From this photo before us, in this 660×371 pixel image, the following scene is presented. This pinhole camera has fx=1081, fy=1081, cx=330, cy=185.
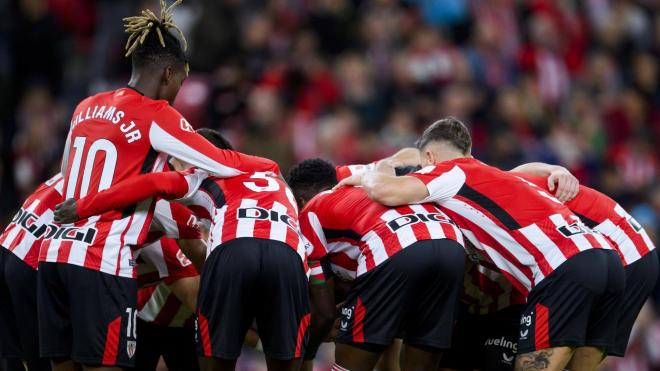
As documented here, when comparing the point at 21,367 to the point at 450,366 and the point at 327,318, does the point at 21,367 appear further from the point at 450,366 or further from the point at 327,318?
the point at 450,366

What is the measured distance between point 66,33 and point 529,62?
22.1 ft

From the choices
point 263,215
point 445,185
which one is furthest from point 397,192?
point 263,215

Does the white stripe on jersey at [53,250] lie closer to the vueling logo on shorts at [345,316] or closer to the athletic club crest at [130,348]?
the athletic club crest at [130,348]

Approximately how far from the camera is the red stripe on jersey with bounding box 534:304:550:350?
6.89m

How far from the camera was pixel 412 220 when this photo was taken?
280 inches

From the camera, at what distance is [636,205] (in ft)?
45.4

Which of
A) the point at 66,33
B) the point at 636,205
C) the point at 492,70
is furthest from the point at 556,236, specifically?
the point at 66,33

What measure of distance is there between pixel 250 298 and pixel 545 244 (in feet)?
6.40

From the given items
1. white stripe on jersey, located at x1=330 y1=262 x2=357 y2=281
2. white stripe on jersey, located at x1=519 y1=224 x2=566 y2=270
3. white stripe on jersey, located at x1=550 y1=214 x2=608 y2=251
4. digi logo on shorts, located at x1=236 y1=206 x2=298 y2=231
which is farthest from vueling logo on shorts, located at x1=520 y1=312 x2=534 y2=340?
digi logo on shorts, located at x1=236 y1=206 x2=298 y2=231

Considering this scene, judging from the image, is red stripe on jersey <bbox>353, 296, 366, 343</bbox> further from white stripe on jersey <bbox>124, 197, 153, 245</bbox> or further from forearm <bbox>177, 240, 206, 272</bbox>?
white stripe on jersey <bbox>124, 197, 153, 245</bbox>

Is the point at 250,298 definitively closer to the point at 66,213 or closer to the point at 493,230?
the point at 66,213

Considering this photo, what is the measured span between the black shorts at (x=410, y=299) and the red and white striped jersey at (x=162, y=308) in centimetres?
137

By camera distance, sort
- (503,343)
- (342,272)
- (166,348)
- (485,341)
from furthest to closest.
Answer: (166,348) → (485,341) → (503,343) → (342,272)

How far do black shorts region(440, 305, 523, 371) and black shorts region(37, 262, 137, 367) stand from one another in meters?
2.64
